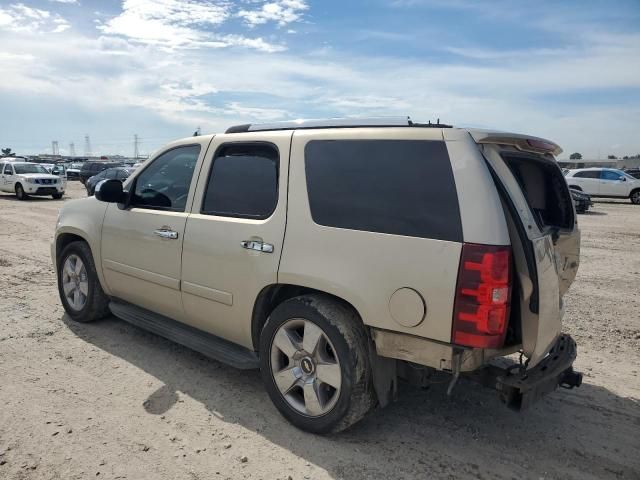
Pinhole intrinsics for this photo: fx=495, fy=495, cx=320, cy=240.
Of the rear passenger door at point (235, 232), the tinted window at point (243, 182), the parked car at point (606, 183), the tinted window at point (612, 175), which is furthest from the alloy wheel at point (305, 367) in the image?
the tinted window at point (612, 175)

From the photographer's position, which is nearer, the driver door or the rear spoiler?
the rear spoiler

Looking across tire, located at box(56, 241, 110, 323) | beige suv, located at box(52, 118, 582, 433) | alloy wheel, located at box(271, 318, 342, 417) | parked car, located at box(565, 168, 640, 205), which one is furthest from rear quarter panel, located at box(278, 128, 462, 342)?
parked car, located at box(565, 168, 640, 205)

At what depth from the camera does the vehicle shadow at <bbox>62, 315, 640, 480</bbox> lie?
2.87 meters

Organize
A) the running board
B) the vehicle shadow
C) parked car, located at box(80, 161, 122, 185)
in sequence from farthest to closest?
1. parked car, located at box(80, 161, 122, 185)
2. the running board
3. the vehicle shadow

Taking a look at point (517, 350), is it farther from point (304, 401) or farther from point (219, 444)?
point (219, 444)

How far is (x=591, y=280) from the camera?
7512mm

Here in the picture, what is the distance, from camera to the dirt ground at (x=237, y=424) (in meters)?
2.85

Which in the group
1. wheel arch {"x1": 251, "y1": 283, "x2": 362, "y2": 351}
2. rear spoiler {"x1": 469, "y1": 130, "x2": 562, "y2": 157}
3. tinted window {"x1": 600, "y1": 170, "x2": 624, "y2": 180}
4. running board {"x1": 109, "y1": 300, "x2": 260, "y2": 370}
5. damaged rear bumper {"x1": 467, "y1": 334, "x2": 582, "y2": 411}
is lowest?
running board {"x1": 109, "y1": 300, "x2": 260, "y2": 370}

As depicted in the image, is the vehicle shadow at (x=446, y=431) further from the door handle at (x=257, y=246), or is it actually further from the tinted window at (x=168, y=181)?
the tinted window at (x=168, y=181)

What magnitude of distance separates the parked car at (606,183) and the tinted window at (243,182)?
2322 cm

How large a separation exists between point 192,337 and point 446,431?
1998 mm

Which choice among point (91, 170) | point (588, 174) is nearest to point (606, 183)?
point (588, 174)

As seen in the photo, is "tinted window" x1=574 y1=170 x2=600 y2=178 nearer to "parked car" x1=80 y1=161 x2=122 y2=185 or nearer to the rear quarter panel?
the rear quarter panel

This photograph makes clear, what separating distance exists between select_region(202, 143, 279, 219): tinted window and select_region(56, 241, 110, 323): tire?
1886 millimetres
